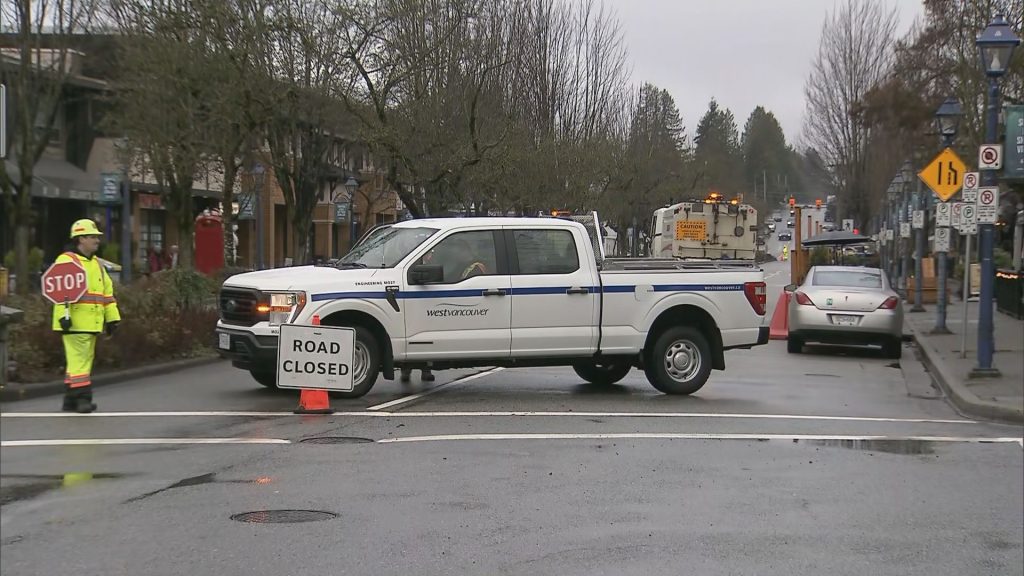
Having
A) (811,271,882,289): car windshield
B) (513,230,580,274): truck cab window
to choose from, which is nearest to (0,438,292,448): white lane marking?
(513,230,580,274): truck cab window

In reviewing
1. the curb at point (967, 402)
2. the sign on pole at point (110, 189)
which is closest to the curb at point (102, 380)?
the curb at point (967, 402)

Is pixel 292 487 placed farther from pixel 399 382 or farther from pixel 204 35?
pixel 204 35

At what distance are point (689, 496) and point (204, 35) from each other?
751 inches

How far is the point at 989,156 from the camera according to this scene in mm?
15852

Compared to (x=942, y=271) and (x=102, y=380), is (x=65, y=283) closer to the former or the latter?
(x=102, y=380)

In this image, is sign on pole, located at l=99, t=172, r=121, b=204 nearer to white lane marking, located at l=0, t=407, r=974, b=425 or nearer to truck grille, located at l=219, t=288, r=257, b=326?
truck grille, located at l=219, t=288, r=257, b=326

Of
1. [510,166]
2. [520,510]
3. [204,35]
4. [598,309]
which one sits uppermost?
[204,35]

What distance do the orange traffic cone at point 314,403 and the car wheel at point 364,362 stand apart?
0.66 metres

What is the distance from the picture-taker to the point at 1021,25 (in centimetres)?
2520

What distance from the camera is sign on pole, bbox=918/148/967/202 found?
63.0ft

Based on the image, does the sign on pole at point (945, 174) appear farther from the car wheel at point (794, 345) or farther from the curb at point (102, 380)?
the curb at point (102, 380)

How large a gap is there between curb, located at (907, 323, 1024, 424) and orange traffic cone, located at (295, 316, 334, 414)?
23.3ft

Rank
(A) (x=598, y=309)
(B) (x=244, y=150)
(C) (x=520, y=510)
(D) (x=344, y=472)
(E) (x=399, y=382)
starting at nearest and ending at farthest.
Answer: (C) (x=520, y=510) → (D) (x=344, y=472) → (A) (x=598, y=309) → (E) (x=399, y=382) → (B) (x=244, y=150)

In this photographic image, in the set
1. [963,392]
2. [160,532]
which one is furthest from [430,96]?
[160,532]
